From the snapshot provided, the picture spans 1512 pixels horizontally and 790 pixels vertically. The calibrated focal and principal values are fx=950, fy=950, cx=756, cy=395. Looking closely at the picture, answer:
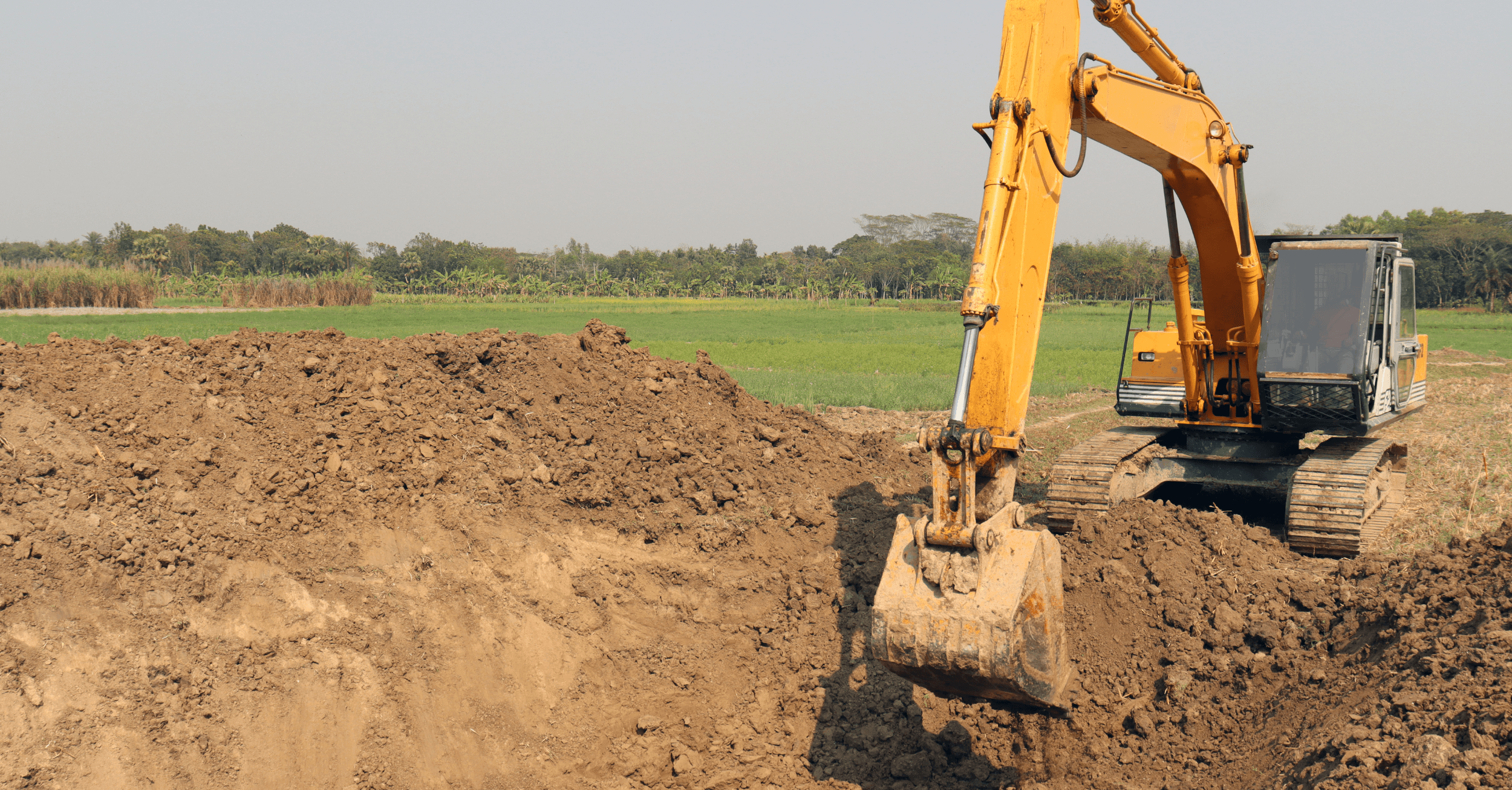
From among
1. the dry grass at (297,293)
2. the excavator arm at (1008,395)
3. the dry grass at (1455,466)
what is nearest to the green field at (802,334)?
the dry grass at (297,293)

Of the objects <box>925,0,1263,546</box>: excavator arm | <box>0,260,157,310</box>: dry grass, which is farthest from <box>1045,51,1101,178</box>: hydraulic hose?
<box>0,260,157,310</box>: dry grass

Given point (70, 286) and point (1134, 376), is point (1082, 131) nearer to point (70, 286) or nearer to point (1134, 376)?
point (1134, 376)

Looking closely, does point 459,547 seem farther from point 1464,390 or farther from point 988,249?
point 1464,390

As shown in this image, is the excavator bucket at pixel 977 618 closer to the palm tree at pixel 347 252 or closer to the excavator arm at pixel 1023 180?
the excavator arm at pixel 1023 180

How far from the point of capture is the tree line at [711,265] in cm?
6066

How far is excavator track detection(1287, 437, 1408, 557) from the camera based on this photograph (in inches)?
278

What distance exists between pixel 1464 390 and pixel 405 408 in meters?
20.8

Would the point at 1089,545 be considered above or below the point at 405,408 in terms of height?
below

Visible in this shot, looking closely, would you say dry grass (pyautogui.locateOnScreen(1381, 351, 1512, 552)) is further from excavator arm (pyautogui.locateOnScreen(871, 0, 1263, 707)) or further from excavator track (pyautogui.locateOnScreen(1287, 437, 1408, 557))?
excavator arm (pyautogui.locateOnScreen(871, 0, 1263, 707))

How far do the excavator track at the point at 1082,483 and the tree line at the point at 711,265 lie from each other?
2412 inches

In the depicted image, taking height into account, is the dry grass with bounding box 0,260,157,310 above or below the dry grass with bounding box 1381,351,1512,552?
above

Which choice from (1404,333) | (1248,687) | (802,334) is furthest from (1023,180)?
(802,334)

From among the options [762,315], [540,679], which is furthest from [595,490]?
[762,315]

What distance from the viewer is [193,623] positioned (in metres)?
5.64
